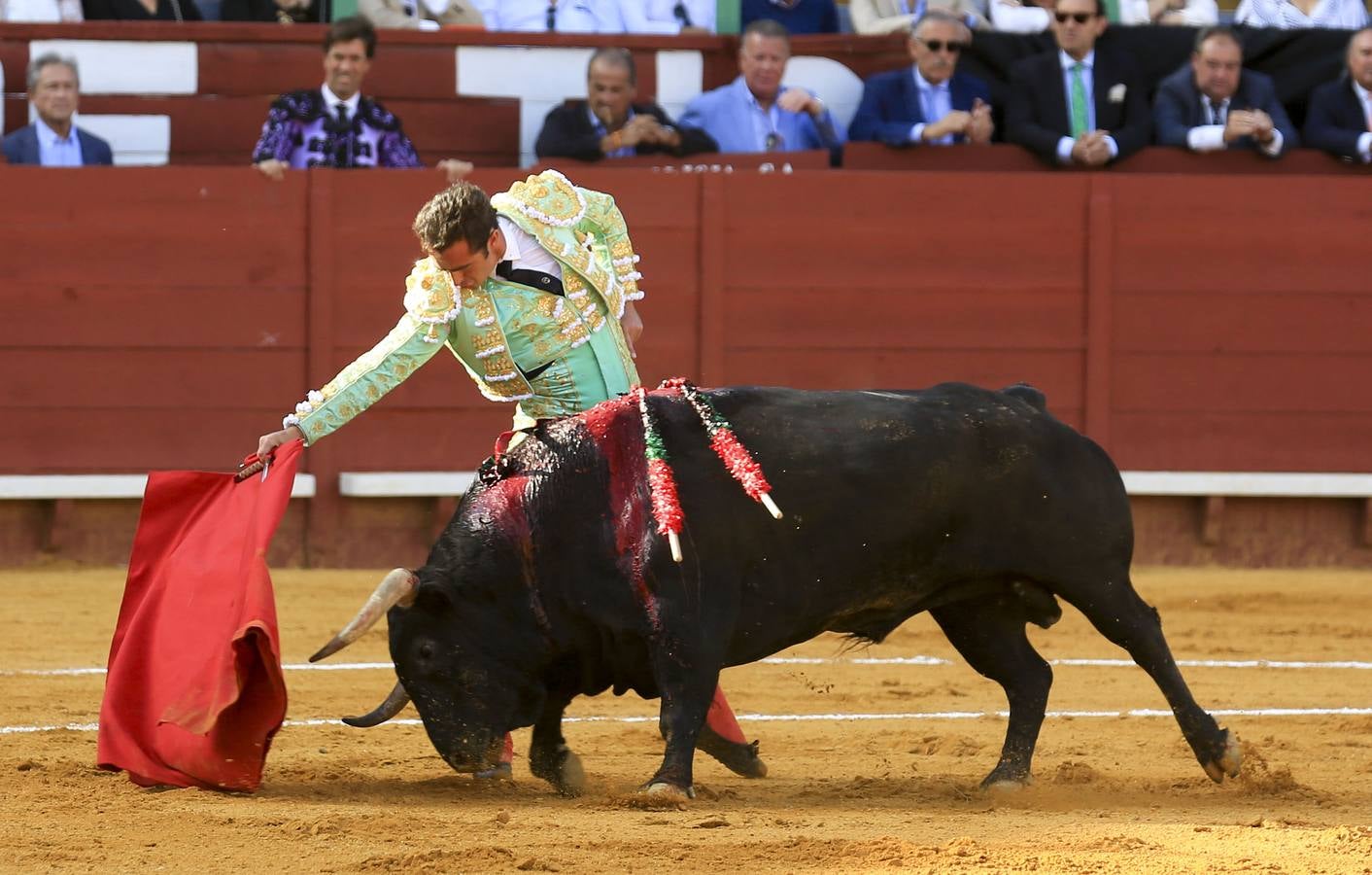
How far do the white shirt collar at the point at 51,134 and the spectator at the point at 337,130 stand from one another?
2.08 ft

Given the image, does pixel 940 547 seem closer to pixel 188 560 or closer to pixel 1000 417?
pixel 1000 417

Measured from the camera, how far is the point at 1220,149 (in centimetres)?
828

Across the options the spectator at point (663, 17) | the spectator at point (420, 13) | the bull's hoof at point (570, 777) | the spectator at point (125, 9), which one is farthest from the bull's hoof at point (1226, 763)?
the spectator at point (125, 9)

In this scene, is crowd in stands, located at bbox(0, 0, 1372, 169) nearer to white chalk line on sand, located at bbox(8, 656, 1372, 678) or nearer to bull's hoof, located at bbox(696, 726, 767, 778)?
white chalk line on sand, located at bbox(8, 656, 1372, 678)

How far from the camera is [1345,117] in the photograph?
8.27 m

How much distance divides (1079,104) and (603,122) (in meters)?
1.77

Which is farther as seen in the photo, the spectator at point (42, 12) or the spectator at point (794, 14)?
the spectator at point (794, 14)

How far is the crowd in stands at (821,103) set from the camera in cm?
770

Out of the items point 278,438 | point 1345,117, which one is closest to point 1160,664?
point 278,438

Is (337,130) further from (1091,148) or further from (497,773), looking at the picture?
(497,773)

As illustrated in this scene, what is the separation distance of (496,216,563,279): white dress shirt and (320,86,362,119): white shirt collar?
131 inches

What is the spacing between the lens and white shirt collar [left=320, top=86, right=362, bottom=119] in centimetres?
760

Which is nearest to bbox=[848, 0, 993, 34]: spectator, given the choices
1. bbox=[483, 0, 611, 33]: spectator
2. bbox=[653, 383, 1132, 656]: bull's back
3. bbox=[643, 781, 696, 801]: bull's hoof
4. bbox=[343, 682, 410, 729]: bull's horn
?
bbox=[483, 0, 611, 33]: spectator

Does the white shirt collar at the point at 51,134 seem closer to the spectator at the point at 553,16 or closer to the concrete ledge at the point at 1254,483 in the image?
the spectator at the point at 553,16
